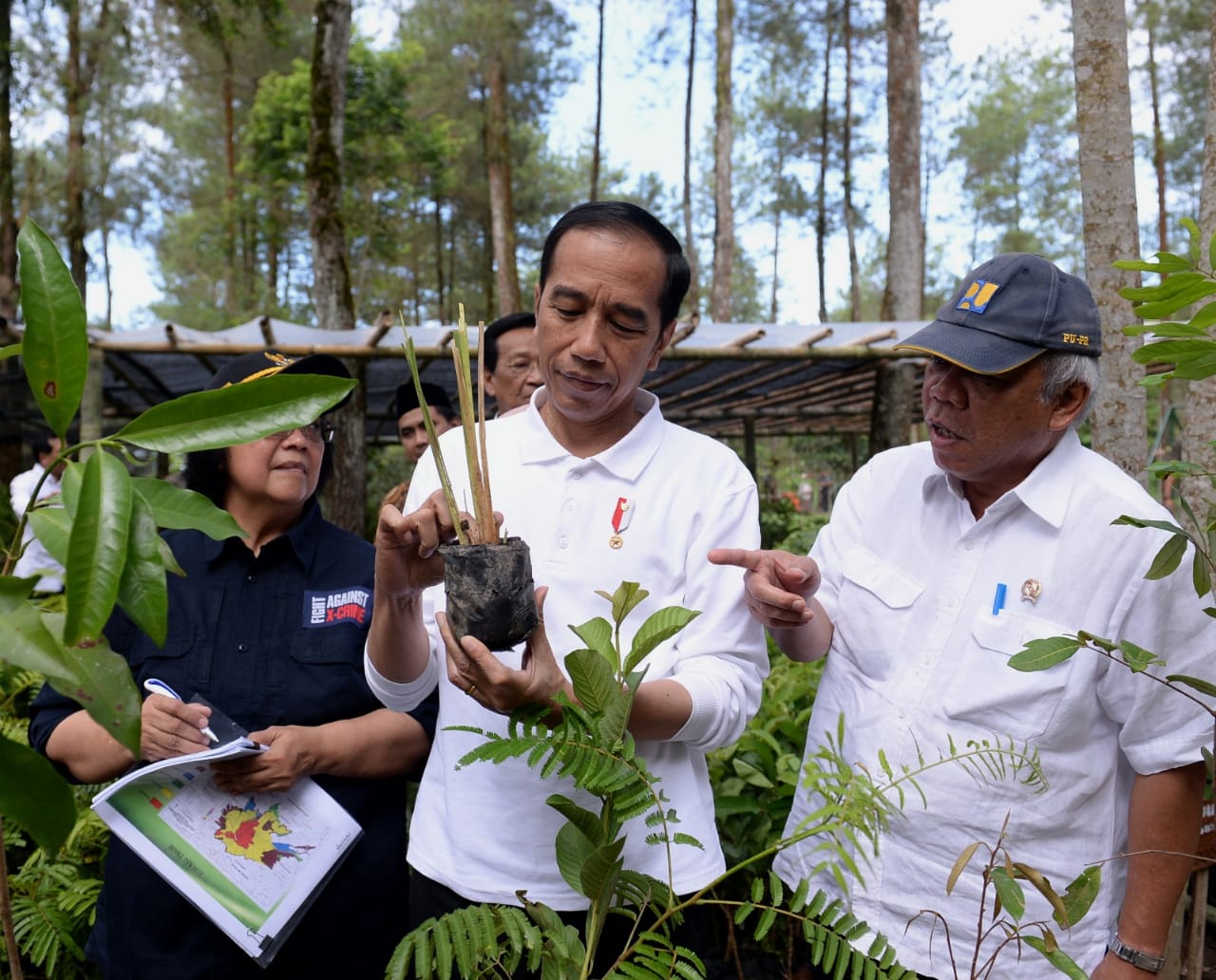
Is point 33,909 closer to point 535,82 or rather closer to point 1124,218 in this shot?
point 1124,218

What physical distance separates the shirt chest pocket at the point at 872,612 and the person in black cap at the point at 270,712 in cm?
A: 88

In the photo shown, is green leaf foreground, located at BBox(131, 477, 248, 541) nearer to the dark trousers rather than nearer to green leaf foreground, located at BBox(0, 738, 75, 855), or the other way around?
green leaf foreground, located at BBox(0, 738, 75, 855)

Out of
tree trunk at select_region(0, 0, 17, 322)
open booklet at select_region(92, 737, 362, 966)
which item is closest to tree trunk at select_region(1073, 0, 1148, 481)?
Answer: open booklet at select_region(92, 737, 362, 966)

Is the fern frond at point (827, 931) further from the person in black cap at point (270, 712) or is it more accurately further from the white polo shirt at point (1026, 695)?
the person in black cap at point (270, 712)

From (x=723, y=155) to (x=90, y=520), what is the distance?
15928 millimetres

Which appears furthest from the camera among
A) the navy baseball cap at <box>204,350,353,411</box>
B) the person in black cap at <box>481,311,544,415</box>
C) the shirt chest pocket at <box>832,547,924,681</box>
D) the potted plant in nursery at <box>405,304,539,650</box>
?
the person in black cap at <box>481,311,544,415</box>

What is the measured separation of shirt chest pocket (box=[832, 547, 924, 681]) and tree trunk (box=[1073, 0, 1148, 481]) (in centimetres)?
139

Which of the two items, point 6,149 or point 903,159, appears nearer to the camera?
point 903,159

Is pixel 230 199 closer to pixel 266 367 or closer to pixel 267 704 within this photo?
pixel 266 367

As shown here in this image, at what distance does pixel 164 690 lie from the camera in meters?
1.82

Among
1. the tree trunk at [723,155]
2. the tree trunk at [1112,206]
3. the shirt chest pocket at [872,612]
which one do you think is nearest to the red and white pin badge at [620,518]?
the shirt chest pocket at [872,612]

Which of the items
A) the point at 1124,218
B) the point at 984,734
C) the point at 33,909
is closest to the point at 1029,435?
the point at 984,734

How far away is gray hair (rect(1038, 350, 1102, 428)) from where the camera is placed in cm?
169

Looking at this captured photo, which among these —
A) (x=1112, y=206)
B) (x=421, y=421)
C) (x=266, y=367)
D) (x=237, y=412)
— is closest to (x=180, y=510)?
(x=237, y=412)
